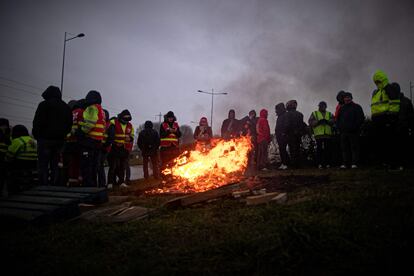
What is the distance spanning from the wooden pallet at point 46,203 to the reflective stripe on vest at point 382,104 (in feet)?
24.0

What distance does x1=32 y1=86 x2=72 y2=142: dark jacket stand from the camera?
666 centimetres

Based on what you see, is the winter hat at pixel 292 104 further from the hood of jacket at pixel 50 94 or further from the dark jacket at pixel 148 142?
the hood of jacket at pixel 50 94

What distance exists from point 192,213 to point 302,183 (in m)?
2.98

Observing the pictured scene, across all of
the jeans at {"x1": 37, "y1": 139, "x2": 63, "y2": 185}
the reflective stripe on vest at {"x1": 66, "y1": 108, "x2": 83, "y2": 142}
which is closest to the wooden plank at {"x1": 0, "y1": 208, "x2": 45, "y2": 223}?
the jeans at {"x1": 37, "y1": 139, "x2": 63, "y2": 185}

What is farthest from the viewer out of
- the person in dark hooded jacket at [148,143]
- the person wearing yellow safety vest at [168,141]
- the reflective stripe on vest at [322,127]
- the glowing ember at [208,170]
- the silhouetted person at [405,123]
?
the person in dark hooded jacket at [148,143]

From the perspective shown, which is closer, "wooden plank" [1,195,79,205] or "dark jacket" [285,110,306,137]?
"wooden plank" [1,195,79,205]

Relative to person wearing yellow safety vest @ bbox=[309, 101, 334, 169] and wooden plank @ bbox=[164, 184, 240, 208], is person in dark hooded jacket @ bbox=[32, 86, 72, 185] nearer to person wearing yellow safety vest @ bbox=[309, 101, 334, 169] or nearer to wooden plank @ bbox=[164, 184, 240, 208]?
wooden plank @ bbox=[164, 184, 240, 208]

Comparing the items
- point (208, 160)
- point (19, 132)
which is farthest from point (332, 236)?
point (19, 132)

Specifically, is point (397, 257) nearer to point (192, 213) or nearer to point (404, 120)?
point (192, 213)

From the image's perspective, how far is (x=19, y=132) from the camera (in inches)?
319

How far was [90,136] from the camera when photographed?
731 centimetres

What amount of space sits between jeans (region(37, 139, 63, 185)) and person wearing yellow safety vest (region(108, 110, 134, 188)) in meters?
2.48

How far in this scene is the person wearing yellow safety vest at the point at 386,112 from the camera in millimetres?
7398

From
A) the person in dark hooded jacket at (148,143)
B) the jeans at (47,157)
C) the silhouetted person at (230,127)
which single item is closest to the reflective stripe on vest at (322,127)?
the silhouetted person at (230,127)
